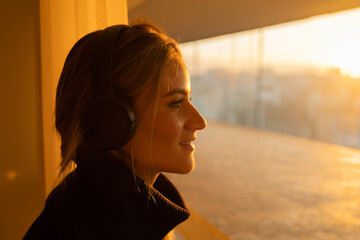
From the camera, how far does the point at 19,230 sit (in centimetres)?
139

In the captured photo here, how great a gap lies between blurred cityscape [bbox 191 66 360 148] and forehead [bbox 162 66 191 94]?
417cm

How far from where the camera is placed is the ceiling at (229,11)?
6.12ft

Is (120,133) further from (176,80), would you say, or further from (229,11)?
(229,11)

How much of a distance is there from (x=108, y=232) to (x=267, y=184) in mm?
2941

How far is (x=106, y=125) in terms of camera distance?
0.61m

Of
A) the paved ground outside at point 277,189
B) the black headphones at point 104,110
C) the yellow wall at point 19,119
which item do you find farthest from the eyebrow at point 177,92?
the paved ground outside at point 277,189

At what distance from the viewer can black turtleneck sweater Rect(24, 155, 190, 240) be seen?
1.83 ft

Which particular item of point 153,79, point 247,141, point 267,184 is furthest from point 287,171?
point 153,79

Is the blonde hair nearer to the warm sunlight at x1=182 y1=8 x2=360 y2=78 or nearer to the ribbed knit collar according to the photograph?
the ribbed knit collar

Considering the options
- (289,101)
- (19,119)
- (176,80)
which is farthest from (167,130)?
(289,101)

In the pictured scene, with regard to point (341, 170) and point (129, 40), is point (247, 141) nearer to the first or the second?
point (341, 170)

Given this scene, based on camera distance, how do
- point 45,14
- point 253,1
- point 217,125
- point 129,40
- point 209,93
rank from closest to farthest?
1. point 129,40
2. point 45,14
3. point 253,1
4. point 217,125
5. point 209,93

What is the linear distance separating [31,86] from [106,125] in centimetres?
97

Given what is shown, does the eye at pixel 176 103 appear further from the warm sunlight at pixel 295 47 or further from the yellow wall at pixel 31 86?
the warm sunlight at pixel 295 47
